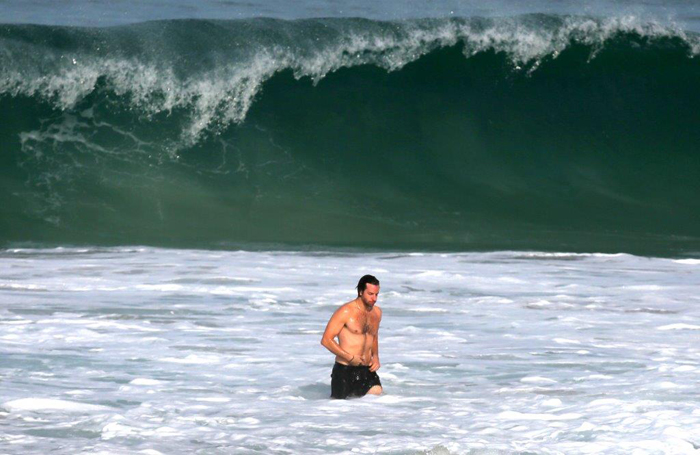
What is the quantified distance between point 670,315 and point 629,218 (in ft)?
22.8

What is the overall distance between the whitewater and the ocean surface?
1.2 inches

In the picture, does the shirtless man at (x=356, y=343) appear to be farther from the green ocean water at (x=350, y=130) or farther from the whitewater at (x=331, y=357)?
the green ocean water at (x=350, y=130)

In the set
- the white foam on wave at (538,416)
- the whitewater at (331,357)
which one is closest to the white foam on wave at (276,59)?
the whitewater at (331,357)

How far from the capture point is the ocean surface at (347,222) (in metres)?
6.21

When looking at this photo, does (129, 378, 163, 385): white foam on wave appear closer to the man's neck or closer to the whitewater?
the whitewater

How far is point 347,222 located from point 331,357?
327 inches

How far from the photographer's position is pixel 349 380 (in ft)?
21.1

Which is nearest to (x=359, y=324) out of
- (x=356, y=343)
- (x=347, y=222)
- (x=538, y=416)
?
(x=356, y=343)

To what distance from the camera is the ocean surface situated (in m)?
6.21

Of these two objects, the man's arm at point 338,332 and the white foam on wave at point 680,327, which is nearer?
the man's arm at point 338,332

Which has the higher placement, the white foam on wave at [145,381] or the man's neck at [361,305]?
the man's neck at [361,305]

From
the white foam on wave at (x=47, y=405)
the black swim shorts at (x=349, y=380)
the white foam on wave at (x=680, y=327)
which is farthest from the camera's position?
the white foam on wave at (x=680, y=327)

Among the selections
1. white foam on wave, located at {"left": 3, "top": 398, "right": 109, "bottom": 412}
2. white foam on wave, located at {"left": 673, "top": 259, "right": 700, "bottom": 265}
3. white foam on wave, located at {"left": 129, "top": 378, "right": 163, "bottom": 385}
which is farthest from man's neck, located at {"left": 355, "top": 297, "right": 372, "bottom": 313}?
white foam on wave, located at {"left": 673, "top": 259, "right": 700, "bottom": 265}

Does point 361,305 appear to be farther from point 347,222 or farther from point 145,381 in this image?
point 347,222
